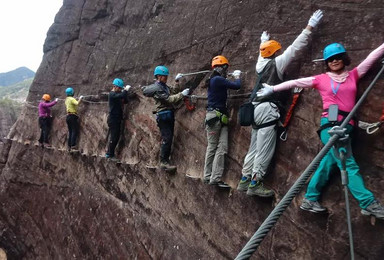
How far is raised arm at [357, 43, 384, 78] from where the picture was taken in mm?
4406

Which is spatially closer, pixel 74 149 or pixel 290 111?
pixel 290 111

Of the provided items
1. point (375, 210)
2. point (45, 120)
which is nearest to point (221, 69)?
point (375, 210)

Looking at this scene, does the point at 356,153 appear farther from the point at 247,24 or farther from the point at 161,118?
the point at 161,118

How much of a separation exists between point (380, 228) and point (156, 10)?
855cm

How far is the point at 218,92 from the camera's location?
650cm

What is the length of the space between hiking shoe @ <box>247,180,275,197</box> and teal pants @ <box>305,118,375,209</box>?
709mm

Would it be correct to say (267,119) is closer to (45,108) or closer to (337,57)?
(337,57)

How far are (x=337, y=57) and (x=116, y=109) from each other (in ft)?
22.0

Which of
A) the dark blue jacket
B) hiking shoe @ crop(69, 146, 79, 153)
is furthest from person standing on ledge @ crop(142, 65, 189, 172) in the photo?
hiking shoe @ crop(69, 146, 79, 153)

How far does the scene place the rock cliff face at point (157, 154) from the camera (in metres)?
5.01

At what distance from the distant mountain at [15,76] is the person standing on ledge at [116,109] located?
157 meters

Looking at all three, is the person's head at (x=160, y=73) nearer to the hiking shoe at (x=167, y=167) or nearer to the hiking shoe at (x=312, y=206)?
the hiking shoe at (x=167, y=167)

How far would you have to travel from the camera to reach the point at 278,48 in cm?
570

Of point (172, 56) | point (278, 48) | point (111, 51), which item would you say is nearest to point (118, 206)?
point (172, 56)
